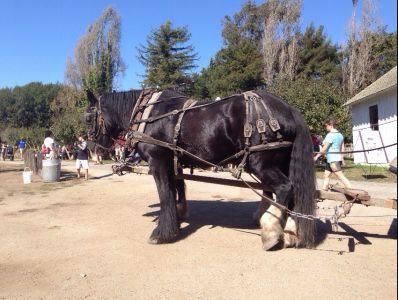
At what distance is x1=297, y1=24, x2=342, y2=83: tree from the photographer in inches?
1401

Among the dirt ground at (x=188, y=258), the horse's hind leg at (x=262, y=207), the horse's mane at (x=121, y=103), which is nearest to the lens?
the dirt ground at (x=188, y=258)

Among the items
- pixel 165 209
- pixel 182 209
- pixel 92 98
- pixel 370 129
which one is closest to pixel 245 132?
pixel 165 209

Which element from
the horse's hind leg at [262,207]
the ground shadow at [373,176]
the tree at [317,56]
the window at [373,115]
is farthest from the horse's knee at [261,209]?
the tree at [317,56]

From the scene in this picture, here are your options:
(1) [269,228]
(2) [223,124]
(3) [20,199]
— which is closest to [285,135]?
(2) [223,124]

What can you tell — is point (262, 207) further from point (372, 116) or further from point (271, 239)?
point (372, 116)

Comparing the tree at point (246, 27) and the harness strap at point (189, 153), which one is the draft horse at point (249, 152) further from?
the tree at point (246, 27)

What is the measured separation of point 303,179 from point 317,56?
112 ft

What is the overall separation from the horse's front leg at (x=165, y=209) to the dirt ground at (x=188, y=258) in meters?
0.13

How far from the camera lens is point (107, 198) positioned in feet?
32.8

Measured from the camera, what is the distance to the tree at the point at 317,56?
35.6 meters

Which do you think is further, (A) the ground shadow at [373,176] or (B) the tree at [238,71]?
(B) the tree at [238,71]

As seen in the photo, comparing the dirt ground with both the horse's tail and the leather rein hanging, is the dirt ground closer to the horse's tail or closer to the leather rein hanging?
the horse's tail

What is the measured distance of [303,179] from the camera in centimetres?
499

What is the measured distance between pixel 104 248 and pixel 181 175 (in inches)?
65.1
